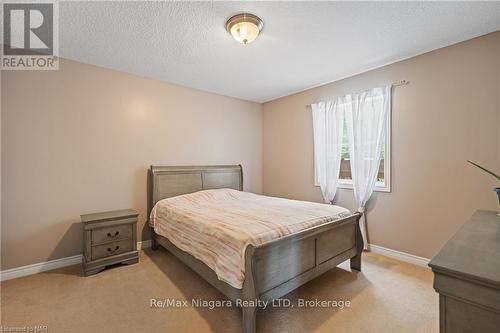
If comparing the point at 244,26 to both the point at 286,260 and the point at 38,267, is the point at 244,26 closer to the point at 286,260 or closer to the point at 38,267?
the point at 286,260

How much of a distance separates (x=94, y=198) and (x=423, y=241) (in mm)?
4137

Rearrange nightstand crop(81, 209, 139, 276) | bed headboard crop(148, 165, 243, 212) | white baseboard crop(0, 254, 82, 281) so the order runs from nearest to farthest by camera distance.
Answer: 1. white baseboard crop(0, 254, 82, 281)
2. nightstand crop(81, 209, 139, 276)
3. bed headboard crop(148, 165, 243, 212)

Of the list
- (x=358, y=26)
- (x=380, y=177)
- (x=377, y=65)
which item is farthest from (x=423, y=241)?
(x=358, y=26)

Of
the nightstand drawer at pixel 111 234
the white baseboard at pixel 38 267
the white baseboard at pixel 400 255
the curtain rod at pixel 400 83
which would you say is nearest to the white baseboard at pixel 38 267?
the white baseboard at pixel 38 267

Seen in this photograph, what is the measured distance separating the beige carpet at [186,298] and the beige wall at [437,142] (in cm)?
56

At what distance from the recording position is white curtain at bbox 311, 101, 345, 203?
11.6ft

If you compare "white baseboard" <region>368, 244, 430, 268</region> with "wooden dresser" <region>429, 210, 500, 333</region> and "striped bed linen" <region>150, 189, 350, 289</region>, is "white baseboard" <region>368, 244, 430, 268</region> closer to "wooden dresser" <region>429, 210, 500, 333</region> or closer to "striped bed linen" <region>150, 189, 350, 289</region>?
"striped bed linen" <region>150, 189, 350, 289</region>

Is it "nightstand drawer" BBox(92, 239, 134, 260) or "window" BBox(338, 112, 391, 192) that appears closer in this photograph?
"nightstand drawer" BBox(92, 239, 134, 260)

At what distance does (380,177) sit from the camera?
321 cm

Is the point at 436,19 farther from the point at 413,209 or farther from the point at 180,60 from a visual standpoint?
the point at 180,60

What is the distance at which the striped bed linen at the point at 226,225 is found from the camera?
176 centimetres

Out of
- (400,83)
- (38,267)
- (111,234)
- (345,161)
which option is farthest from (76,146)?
(400,83)

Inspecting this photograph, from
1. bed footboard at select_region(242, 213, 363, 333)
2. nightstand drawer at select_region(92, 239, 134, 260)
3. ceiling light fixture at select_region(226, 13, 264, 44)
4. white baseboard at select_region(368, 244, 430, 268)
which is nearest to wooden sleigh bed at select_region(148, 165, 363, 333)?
bed footboard at select_region(242, 213, 363, 333)

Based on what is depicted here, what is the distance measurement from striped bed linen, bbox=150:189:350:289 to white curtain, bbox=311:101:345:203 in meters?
1.03
